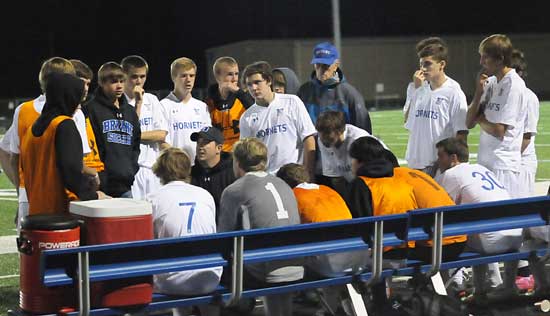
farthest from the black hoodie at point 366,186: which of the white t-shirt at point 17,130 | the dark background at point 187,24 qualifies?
the dark background at point 187,24

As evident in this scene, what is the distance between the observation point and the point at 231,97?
8141 mm

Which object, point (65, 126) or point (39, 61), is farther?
point (39, 61)

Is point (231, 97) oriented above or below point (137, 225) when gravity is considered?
above

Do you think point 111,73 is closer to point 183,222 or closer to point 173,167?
point 173,167

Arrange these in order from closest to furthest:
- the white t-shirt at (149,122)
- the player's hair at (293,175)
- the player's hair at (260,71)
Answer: the player's hair at (293,175), the player's hair at (260,71), the white t-shirt at (149,122)

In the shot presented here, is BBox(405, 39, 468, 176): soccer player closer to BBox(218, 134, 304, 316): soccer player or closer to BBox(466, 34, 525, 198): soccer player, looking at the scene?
BBox(466, 34, 525, 198): soccer player

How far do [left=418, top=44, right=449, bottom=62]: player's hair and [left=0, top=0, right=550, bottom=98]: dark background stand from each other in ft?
149

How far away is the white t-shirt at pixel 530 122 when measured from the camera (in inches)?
286

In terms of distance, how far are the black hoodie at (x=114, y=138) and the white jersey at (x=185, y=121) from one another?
77cm

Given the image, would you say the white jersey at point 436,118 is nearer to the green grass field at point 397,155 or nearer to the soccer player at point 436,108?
the soccer player at point 436,108

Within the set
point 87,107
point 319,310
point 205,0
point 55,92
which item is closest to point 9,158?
point 87,107

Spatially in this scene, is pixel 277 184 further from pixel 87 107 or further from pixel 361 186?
pixel 87 107

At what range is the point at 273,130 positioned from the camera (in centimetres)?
740

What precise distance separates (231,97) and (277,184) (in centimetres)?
283
